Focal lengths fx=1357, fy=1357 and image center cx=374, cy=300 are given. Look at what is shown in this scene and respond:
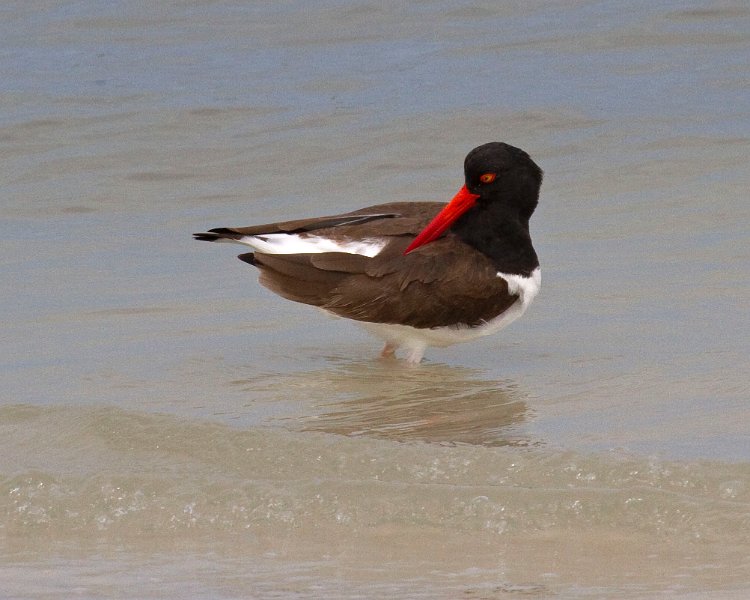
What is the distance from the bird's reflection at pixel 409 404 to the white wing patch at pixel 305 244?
571 mm

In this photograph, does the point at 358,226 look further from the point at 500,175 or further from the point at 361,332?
the point at 361,332

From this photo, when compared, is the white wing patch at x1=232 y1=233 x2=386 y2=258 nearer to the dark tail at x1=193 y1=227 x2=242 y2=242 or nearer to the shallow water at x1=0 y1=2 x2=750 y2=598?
the dark tail at x1=193 y1=227 x2=242 y2=242

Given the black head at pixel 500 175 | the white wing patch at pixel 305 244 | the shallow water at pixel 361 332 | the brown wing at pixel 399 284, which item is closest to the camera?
the shallow water at pixel 361 332

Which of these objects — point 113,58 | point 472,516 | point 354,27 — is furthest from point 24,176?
point 472,516

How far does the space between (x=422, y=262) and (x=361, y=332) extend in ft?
3.57

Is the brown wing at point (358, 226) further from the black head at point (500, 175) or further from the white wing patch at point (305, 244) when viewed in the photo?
the black head at point (500, 175)

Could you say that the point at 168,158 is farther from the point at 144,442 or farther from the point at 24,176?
the point at 144,442

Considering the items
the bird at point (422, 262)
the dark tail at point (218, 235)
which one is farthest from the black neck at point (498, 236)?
the dark tail at point (218, 235)

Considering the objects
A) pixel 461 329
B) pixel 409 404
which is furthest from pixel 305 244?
pixel 409 404

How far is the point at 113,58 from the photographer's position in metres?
13.9

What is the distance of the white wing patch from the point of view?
6.44 m

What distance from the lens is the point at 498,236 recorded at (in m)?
6.49

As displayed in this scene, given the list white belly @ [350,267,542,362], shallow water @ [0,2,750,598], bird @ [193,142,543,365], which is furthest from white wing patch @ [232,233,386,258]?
shallow water @ [0,2,750,598]

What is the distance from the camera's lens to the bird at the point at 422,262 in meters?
6.31
